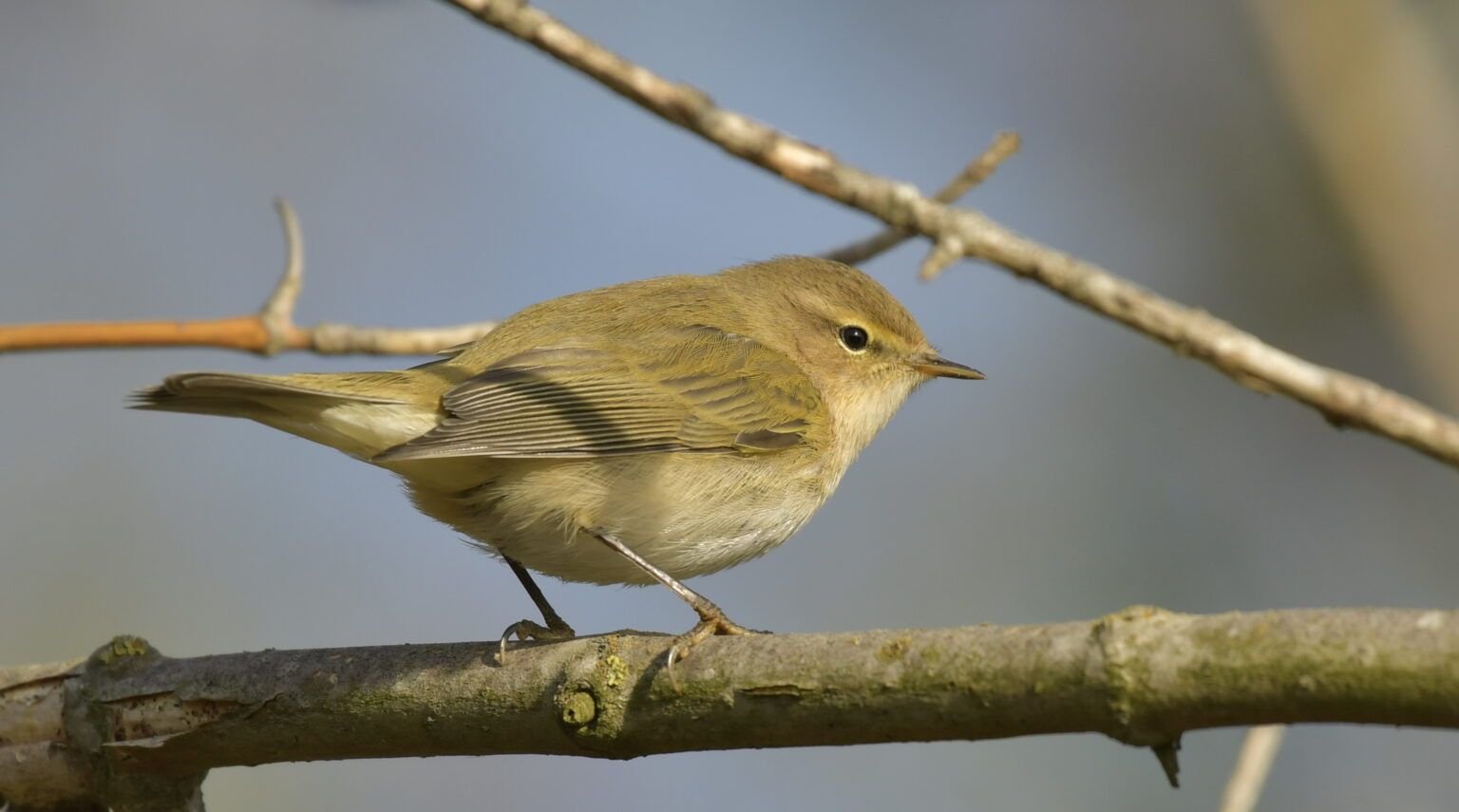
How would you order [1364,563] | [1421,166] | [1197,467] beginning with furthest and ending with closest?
[1197,467] < [1364,563] < [1421,166]

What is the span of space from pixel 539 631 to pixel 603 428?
65cm

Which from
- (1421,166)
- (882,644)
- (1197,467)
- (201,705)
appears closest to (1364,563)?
(1197,467)

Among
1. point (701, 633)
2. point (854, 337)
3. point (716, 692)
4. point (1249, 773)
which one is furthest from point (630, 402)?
point (1249, 773)

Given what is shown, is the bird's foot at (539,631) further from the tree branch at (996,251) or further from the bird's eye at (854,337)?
the bird's eye at (854,337)

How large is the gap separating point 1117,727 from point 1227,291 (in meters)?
6.88

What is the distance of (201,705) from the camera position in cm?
322

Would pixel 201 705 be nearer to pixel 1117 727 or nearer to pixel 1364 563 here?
pixel 1117 727

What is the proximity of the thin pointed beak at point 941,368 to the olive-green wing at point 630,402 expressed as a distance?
1.71 ft

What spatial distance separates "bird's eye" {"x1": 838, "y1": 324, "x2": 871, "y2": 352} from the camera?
534 cm

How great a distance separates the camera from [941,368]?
5.27 metres

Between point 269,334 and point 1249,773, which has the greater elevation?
point 269,334

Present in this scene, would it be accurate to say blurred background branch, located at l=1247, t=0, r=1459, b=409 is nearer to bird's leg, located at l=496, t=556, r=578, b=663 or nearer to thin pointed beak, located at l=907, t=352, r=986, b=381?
thin pointed beak, located at l=907, t=352, r=986, b=381

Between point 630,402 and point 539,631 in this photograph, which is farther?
point 630,402

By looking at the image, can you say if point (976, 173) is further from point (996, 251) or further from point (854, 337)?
point (854, 337)
